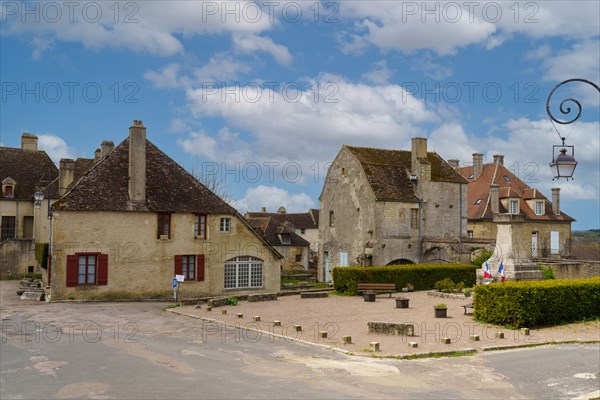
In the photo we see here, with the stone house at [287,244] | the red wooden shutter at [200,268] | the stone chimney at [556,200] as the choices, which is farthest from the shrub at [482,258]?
the stone house at [287,244]

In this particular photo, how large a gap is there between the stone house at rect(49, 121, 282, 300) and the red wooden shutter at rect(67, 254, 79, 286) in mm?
46

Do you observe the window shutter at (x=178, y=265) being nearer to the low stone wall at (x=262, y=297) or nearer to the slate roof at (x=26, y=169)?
the low stone wall at (x=262, y=297)

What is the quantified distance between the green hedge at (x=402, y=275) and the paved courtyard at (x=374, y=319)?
3326mm

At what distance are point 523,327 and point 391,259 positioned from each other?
1953 cm

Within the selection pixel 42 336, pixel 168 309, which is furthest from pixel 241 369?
pixel 168 309

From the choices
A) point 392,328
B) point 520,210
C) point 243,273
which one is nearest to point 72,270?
point 243,273

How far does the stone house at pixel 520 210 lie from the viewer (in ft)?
151

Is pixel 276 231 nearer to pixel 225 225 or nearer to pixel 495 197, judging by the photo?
pixel 495 197

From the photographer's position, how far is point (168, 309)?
24375 millimetres


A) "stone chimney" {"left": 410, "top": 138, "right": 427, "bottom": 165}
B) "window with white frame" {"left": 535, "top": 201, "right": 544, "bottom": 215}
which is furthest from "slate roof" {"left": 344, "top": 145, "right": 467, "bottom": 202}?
"window with white frame" {"left": 535, "top": 201, "right": 544, "bottom": 215}

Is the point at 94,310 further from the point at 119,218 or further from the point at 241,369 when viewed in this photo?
the point at 241,369

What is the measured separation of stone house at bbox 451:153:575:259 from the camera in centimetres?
4616

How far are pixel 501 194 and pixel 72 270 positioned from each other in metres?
33.0

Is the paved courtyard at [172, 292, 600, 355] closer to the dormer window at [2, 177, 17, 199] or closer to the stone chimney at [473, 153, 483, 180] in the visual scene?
the dormer window at [2, 177, 17, 199]
